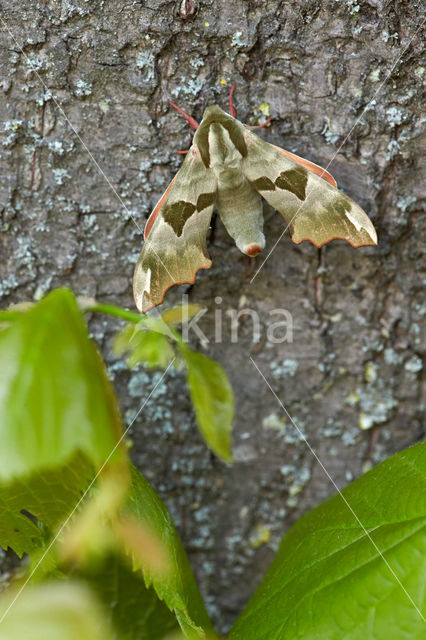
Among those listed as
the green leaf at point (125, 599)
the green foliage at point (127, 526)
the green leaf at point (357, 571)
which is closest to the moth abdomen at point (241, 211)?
the green foliage at point (127, 526)

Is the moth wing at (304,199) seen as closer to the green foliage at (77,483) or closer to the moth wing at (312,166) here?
the moth wing at (312,166)

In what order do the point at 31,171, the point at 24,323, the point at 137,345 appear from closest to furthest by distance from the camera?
the point at 24,323 < the point at 137,345 < the point at 31,171

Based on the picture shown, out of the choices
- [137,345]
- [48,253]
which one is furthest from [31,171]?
[137,345]

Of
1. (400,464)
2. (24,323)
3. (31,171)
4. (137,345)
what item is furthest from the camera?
(31,171)

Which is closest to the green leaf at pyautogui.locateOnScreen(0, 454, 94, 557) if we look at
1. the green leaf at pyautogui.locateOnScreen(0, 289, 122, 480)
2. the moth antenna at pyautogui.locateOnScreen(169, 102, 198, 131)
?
the green leaf at pyautogui.locateOnScreen(0, 289, 122, 480)

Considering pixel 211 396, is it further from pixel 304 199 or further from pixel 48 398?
pixel 48 398

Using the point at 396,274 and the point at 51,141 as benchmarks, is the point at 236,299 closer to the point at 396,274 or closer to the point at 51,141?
the point at 396,274

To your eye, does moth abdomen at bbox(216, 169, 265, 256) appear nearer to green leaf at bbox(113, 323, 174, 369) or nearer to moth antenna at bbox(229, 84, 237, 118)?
moth antenna at bbox(229, 84, 237, 118)
